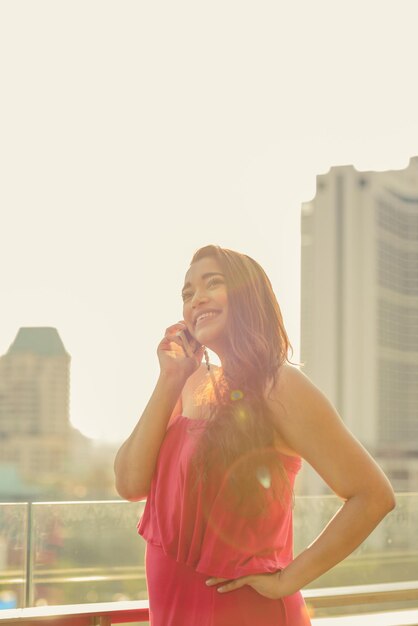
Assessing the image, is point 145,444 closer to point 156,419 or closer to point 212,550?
point 156,419

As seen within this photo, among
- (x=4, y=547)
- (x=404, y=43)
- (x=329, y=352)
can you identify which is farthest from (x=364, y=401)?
(x=4, y=547)

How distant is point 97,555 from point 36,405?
57.0 meters

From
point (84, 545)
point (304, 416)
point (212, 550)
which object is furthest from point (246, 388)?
point (84, 545)

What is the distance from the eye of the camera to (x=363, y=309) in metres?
48.7

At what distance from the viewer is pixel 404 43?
586 centimetres

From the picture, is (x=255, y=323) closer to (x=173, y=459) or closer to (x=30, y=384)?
(x=173, y=459)

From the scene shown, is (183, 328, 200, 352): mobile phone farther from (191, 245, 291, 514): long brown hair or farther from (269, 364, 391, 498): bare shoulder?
(269, 364, 391, 498): bare shoulder

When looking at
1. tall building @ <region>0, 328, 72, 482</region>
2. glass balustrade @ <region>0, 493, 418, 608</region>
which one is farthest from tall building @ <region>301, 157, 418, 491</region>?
glass balustrade @ <region>0, 493, 418, 608</region>

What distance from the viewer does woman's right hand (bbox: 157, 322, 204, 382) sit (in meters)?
1.26

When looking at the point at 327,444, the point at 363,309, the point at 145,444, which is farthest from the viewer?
the point at 363,309

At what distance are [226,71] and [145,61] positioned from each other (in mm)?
2375

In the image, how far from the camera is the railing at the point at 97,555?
2.31m

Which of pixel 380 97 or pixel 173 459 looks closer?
pixel 173 459

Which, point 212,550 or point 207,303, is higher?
point 207,303
